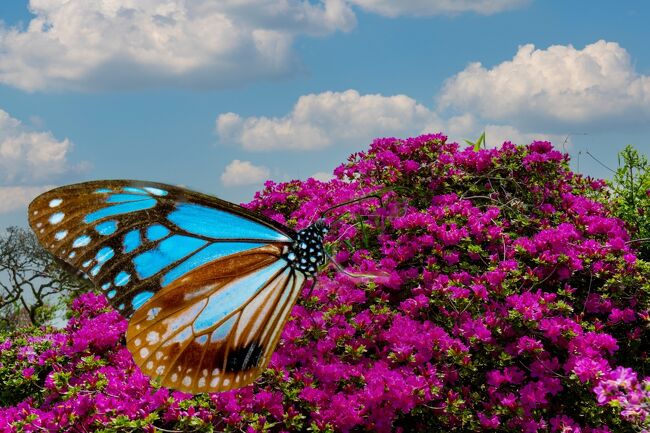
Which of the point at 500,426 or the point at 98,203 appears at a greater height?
the point at 98,203

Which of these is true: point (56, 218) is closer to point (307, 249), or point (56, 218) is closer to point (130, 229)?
point (130, 229)

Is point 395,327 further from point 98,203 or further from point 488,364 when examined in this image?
A: point 98,203

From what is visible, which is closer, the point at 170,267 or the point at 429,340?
the point at 170,267

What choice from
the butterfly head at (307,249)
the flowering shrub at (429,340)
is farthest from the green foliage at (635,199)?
the butterfly head at (307,249)

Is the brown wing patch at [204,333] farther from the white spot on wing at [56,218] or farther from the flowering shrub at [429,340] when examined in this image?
the white spot on wing at [56,218]

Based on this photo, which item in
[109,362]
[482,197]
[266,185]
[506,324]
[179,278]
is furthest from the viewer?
[266,185]

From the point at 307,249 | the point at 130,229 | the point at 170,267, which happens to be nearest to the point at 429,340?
the point at 307,249

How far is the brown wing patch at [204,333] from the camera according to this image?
3.64 metres

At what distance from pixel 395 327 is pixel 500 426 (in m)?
0.91

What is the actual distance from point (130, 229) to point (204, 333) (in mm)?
759

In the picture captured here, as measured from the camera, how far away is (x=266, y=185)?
7.67 m

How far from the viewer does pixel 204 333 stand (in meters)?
3.71

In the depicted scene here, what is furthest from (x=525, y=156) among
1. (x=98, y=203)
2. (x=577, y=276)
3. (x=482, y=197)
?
(x=98, y=203)

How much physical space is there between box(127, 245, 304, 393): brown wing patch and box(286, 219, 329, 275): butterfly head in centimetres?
35
